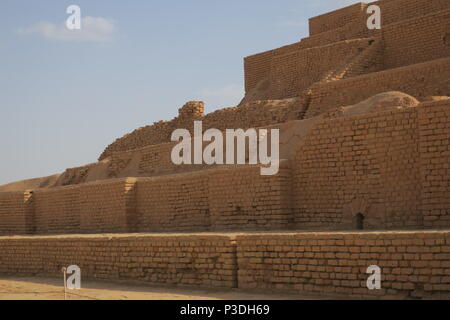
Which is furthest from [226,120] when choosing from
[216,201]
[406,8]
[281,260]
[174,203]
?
[281,260]

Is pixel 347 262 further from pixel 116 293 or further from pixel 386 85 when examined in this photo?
pixel 386 85

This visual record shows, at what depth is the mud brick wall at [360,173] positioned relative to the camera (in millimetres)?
10008

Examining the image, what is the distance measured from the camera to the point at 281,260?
28.0 ft

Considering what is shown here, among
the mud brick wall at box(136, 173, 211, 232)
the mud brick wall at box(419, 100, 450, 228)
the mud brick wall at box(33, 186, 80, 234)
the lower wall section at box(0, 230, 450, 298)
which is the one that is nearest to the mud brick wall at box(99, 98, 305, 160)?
the mud brick wall at box(136, 173, 211, 232)

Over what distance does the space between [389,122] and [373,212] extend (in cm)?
153

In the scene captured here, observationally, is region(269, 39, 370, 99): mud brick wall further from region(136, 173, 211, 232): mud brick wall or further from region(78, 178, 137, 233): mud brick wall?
region(78, 178, 137, 233): mud brick wall


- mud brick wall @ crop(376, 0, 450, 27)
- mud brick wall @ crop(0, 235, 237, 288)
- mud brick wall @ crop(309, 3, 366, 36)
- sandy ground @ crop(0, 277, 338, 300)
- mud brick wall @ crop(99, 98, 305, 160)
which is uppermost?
mud brick wall @ crop(309, 3, 366, 36)

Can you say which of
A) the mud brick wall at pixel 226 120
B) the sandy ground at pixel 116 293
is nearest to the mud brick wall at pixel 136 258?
the sandy ground at pixel 116 293

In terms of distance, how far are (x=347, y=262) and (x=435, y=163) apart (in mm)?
2664

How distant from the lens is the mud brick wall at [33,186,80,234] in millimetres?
16906

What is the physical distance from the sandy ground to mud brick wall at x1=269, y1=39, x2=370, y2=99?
10.4m

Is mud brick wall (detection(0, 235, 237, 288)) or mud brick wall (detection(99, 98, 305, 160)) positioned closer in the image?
mud brick wall (detection(0, 235, 237, 288))

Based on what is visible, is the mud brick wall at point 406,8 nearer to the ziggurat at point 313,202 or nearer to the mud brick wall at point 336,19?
the ziggurat at point 313,202

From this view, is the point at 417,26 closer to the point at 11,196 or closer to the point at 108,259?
the point at 108,259
